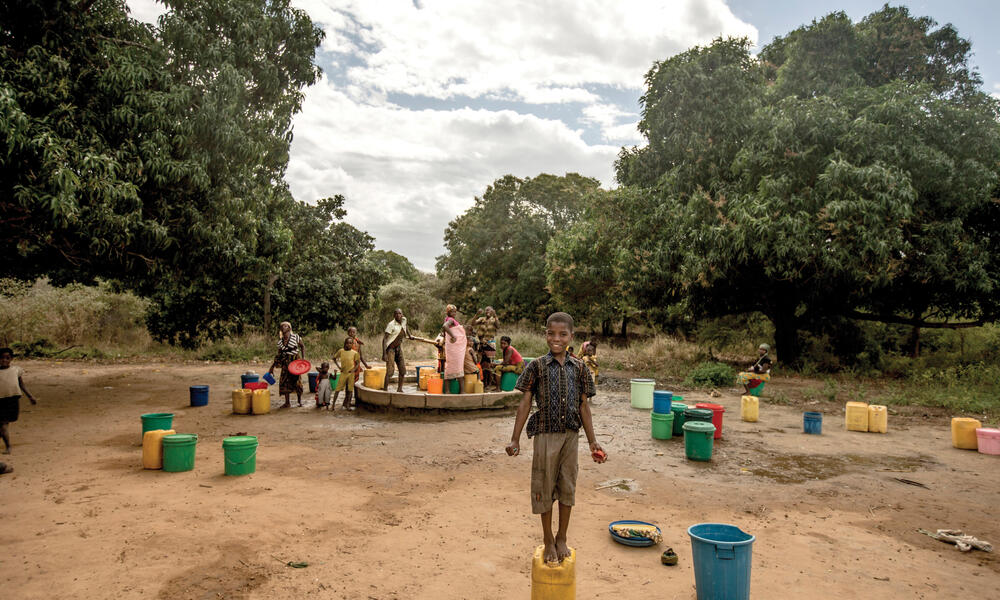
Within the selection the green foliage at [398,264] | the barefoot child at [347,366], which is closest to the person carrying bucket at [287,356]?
the barefoot child at [347,366]

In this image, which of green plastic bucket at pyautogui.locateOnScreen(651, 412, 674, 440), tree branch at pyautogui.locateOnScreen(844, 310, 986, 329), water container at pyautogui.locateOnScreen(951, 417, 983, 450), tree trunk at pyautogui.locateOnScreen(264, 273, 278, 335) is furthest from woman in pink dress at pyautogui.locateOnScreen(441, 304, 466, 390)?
tree branch at pyautogui.locateOnScreen(844, 310, 986, 329)

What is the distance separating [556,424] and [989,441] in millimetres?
7914

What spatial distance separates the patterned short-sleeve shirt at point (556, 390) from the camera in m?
3.88

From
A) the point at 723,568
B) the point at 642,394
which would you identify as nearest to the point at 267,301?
the point at 642,394

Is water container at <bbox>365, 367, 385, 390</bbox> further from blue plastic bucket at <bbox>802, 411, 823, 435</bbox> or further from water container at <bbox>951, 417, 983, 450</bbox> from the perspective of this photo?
water container at <bbox>951, 417, 983, 450</bbox>

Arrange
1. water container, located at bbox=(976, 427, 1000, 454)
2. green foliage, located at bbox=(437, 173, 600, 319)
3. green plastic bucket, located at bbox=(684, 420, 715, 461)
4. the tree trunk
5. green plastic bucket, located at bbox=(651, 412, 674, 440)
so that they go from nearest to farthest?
1. green plastic bucket, located at bbox=(684, 420, 715, 461)
2. water container, located at bbox=(976, 427, 1000, 454)
3. green plastic bucket, located at bbox=(651, 412, 674, 440)
4. the tree trunk
5. green foliage, located at bbox=(437, 173, 600, 319)

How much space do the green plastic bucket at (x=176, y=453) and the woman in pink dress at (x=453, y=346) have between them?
15.3ft

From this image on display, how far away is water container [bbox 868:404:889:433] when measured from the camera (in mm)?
9695

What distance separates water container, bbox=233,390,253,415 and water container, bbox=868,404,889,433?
1077 centimetres

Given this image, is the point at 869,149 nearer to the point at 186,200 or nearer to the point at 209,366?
the point at 186,200

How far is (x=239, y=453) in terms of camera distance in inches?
258

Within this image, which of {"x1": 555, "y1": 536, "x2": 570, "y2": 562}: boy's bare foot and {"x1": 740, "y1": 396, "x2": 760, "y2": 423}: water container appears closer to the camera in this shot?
{"x1": 555, "y1": 536, "x2": 570, "y2": 562}: boy's bare foot

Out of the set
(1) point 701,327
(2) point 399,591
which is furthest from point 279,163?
(1) point 701,327

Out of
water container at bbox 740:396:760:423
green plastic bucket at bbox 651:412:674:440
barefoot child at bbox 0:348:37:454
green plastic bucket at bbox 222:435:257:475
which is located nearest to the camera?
green plastic bucket at bbox 222:435:257:475
